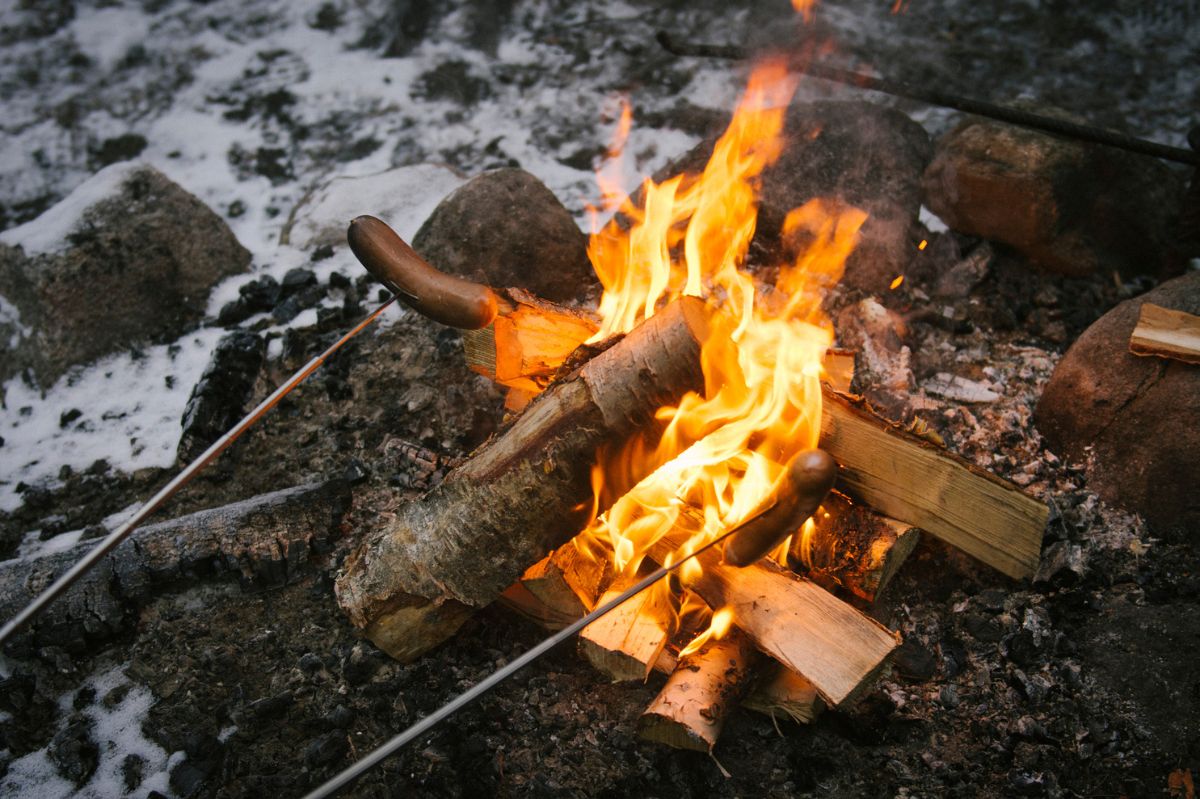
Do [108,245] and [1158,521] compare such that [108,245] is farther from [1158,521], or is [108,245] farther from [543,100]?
[1158,521]

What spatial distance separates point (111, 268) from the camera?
4121mm

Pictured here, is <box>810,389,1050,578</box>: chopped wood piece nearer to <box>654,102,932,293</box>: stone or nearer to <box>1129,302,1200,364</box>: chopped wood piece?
<box>1129,302,1200,364</box>: chopped wood piece

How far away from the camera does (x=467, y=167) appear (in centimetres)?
532

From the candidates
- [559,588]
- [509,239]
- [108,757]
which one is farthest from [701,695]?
[509,239]

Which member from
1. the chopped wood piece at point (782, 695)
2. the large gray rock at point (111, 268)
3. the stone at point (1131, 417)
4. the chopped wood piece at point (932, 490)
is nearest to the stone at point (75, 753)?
the chopped wood piece at point (782, 695)

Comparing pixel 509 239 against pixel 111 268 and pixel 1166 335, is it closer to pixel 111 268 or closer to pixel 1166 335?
pixel 111 268

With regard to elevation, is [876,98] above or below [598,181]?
above

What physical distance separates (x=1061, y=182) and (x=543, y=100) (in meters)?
3.73

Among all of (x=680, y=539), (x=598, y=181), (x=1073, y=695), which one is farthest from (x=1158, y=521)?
(x=598, y=181)

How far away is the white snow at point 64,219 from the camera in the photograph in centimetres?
407

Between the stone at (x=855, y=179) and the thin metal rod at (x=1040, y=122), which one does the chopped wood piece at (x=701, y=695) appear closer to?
the stone at (x=855, y=179)

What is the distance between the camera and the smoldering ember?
228cm

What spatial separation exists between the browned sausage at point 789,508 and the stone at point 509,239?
2.17 metres

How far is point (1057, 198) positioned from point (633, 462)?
9.92 ft
